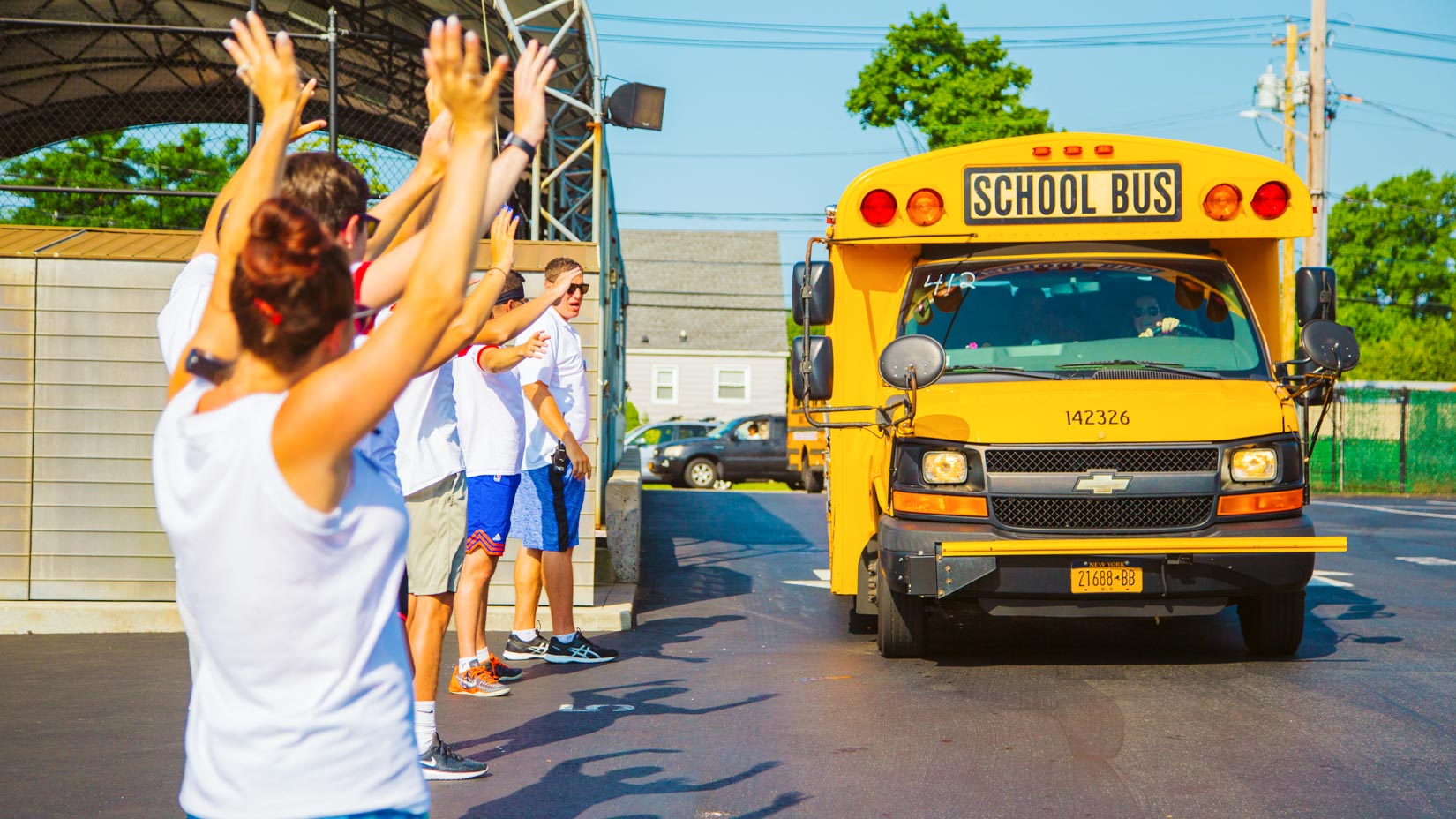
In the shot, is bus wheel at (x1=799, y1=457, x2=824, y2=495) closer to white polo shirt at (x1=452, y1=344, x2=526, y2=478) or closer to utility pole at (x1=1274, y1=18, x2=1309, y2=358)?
utility pole at (x1=1274, y1=18, x2=1309, y2=358)

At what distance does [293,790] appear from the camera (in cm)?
227

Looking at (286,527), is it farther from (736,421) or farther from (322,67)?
(736,421)

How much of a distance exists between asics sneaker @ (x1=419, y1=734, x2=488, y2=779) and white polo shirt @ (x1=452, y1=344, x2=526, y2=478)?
5.82ft

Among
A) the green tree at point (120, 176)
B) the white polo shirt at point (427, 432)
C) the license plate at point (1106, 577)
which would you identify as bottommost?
the license plate at point (1106, 577)

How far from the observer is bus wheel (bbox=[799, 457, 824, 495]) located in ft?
86.9

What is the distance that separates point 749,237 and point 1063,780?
55.1 metres

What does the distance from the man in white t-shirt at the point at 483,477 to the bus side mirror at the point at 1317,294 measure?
447 centimetres

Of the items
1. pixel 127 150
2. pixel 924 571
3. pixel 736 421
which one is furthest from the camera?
pixel 736 421

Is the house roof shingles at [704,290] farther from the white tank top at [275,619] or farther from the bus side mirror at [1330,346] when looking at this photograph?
the white tank top at [275,619]

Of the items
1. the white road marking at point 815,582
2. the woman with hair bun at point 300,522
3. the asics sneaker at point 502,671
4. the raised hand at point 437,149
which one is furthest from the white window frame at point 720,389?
the woman with hair bun at point 300,522

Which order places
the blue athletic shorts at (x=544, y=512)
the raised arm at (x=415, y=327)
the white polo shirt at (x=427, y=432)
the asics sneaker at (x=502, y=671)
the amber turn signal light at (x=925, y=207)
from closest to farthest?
the raised arm at (x=415, y=327) < the white polo shirt at (x=427, y=432) < the asics sneaker at (x=502, y=671) < the blue athletic shorts at (x=544, y=512) < the amber turn signal light at (x=925, y=207)

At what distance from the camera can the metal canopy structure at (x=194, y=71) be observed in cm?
1333

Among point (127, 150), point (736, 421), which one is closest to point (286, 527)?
point (127, 150)

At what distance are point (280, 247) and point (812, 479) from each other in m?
25.1
